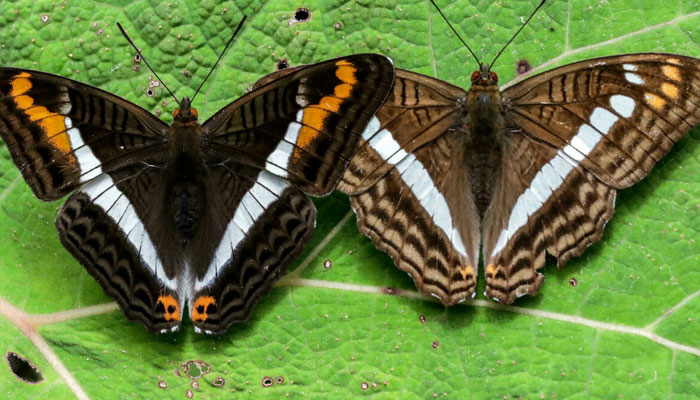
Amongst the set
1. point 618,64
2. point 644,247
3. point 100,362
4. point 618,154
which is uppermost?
point 618,64

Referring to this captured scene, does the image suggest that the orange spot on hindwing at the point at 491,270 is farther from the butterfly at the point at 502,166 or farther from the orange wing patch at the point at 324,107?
the orange wing patch at the point at 324,107

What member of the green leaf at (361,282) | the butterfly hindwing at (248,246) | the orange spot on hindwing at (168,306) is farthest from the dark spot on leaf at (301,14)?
the orange spot on hindwing at (168,306)

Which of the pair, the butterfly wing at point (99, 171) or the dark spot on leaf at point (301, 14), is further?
the dark spot on leaf at point (301, 14)

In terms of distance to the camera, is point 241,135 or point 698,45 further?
point 698,45

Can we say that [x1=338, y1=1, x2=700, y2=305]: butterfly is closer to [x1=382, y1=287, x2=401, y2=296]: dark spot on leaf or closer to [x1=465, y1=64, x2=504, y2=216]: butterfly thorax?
[x1=465, y1=64, x2=504, y2=216]: butterfly thorax

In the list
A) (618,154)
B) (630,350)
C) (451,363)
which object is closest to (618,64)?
(618,154)

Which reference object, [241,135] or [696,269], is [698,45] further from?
[241,135]

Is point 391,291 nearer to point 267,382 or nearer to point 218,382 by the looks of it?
point 267,382

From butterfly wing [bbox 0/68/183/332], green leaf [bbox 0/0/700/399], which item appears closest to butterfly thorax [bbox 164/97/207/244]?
butterfly wing [bbox 0/68/183/332]
